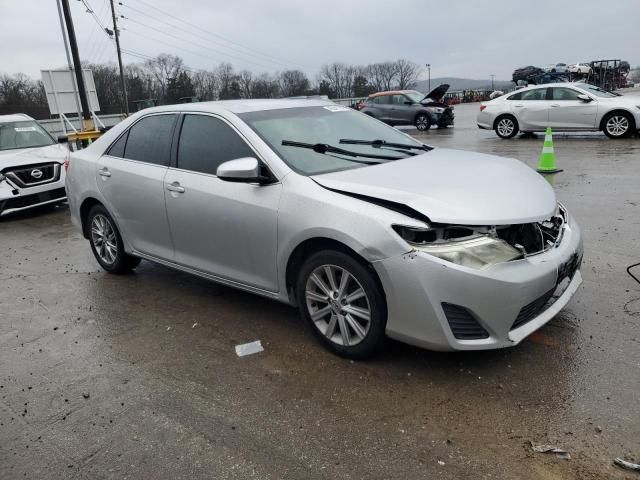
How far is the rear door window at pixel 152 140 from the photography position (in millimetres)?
4688

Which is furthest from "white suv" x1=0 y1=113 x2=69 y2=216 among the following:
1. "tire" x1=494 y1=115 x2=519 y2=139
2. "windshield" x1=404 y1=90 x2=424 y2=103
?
"windshield" x1=404 y1=90 x2=424 y2=103

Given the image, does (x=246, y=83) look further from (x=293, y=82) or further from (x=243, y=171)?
(x=243, y=171)

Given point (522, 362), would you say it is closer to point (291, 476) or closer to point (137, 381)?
point (291, 476)

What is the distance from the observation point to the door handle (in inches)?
171

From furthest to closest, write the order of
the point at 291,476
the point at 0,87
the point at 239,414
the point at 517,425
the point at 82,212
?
the point at 0,87, the point at 82,212, the point at 239,414, the point at 517,425, the point at 291,476

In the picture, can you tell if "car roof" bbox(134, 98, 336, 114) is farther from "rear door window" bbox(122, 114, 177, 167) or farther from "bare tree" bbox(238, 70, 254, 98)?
"bare tree" bbox(238, 70, 254, 98)

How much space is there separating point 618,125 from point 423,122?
7776mm

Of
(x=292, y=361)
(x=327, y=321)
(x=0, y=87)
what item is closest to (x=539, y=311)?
(x=327, y=321)

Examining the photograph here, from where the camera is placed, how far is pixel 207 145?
4.32 metres

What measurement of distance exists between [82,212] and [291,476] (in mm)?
4245

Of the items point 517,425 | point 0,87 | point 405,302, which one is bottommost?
point 517,425

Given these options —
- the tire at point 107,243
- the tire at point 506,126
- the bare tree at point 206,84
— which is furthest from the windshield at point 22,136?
the bare tree at point 206,84

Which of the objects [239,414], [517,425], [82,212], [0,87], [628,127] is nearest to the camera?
[517,425]

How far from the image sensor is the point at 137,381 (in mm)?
3471
